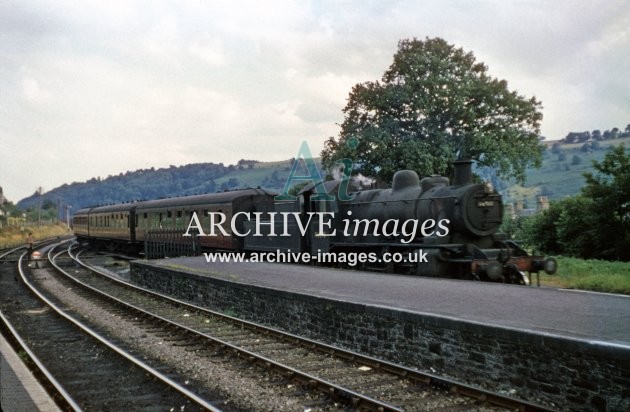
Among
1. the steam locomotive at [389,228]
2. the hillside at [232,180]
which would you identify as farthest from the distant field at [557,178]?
the steam locomotive at [389,228]

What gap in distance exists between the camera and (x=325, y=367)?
7719 millimetres

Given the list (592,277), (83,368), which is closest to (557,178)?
(592,277)

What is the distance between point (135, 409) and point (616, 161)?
645 inches

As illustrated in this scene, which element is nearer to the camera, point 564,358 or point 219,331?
point 564,358

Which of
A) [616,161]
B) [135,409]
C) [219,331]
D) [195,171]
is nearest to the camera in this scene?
[135,409]

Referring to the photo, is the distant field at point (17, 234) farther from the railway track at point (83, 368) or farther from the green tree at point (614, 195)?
the green tree at point (614, 195)

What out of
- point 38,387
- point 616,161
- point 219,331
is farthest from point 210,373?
point 616,161

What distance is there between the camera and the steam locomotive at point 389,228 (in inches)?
504

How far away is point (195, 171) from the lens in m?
178

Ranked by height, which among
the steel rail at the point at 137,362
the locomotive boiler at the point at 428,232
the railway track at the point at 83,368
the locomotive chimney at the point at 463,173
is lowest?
the railway track at the point at 83,368

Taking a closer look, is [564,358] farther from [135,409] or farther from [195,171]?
[195,171]

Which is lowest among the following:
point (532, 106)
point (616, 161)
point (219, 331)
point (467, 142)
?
point (219, 331)

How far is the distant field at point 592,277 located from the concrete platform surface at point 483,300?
2815 millimetres

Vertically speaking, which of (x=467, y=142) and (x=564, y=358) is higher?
(x=467, y=142)
